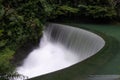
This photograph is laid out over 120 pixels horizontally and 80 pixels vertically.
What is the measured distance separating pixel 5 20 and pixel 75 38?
3.67m

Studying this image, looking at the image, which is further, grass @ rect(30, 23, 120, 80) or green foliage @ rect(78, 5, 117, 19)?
green foliage @ rect(78, 5, 117, 19)

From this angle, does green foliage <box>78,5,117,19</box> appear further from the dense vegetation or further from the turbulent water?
the dense vegetation

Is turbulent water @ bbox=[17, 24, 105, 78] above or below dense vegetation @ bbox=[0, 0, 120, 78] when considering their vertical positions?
below

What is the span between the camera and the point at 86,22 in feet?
63.3

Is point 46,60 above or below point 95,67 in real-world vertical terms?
below

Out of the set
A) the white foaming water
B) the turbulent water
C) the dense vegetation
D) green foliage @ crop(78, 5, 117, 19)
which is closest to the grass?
the turbulent water

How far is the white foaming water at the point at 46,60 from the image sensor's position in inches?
419

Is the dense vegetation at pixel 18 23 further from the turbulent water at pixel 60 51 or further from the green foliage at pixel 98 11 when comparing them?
the green foliage at pixel 98 11

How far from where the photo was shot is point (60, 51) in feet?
43.1

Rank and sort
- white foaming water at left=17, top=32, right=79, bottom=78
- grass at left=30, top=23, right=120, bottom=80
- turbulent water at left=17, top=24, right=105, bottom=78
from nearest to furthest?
grass at left=30, top=23, right=120, bottom=80
white foaming water at left=17, top=32, right=79, bottom=78
turbulent water at left=17, top=24, right=105, bottom=78

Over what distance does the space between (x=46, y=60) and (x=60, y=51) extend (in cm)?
126

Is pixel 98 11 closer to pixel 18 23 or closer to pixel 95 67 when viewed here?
pixel 18 23

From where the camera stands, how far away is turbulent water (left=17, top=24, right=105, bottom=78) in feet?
35.5

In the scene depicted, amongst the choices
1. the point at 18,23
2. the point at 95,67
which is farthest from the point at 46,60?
the point at 95,67
